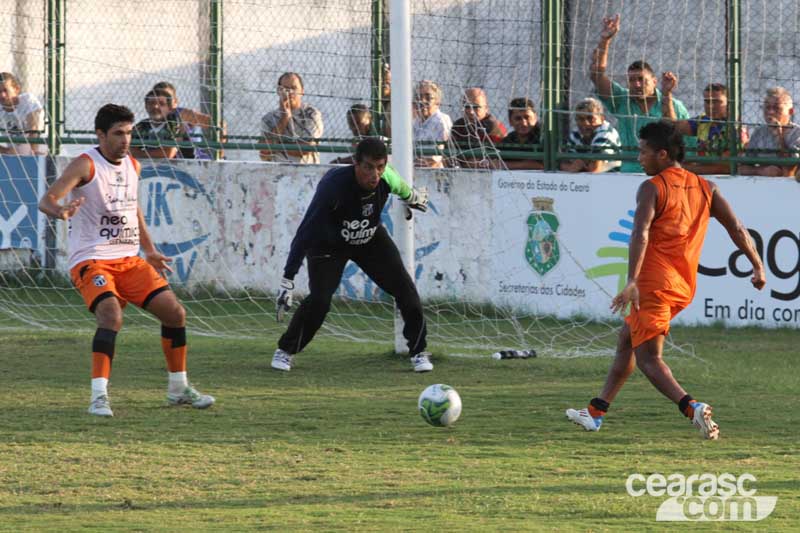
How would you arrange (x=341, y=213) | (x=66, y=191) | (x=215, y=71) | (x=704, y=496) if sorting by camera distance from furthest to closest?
(x=215, y=71)
(x=341, y=213)
(x=66, y=191)
(x=704, y=496)

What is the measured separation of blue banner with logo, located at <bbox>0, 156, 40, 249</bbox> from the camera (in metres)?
15.3

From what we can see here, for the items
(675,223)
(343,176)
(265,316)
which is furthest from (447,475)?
(265,316)

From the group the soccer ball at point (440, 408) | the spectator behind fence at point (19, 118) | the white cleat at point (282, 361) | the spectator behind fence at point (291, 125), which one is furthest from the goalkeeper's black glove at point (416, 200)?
the spectator behind fence at point (19, 118)

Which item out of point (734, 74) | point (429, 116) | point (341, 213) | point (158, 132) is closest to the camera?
point (341, 213)

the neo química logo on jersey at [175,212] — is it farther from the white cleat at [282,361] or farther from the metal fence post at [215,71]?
the white cleat at [282,361]

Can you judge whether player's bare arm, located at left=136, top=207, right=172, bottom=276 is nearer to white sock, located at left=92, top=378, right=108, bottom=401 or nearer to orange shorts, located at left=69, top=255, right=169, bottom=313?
orange shorts, located at left=69, top=255, right=169, bottom=313

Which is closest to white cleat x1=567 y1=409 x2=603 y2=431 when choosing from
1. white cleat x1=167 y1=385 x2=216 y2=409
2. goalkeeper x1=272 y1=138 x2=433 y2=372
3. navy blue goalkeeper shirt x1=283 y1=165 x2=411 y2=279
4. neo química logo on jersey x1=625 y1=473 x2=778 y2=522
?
neo química logo on jersey x1=625 y1=473 x2=778 y2=522

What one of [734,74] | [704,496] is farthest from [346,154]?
[704,496]

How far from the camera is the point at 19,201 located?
1534 centimetres

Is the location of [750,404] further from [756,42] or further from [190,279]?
[190,279]

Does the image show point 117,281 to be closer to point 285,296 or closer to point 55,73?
point 285,296

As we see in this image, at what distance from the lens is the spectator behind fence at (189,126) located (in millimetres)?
15016

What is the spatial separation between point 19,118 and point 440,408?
903 centimetres

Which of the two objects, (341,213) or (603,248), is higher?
(341,213)
